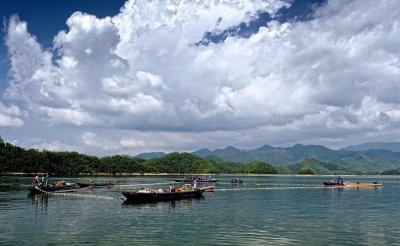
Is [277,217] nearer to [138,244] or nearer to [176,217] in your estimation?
[176,217]

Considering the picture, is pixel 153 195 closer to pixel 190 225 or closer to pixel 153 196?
pixel 153 196

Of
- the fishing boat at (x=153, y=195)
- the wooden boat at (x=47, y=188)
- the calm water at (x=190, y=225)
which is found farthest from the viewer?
the wooden boat at (x=47, y=188)

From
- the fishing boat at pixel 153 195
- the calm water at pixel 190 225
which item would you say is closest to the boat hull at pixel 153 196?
the fishing boat at pixel 153 195

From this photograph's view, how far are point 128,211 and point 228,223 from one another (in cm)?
1546

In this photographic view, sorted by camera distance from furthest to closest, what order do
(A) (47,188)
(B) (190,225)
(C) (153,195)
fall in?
(A) (47,188)
(C) (153,195)
(B) (190,225)

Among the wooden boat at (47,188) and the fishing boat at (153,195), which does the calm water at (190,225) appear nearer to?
the fishing boat at (153,195)

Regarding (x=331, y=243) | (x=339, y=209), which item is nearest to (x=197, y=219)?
(x=331, y=243)

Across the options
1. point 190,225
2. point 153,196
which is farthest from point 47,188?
point 190,225

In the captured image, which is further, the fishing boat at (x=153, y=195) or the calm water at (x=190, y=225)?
the fishing boat at (x=153, y=195)

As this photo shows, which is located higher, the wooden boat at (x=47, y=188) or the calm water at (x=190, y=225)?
the wooden boat at (x=47, y=188)

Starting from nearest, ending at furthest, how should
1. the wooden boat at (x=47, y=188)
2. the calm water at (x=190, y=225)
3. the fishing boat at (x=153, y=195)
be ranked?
the calm water at (x=190, y=225), the fishing boat at (x=153, y=195), the wooden boat at (x=47, y=188)

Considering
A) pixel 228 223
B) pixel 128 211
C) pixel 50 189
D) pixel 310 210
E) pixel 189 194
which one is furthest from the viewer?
pixel 50 189

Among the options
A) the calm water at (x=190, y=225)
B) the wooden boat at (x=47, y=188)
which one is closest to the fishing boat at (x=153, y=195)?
the calm water at (x=190, y=225)

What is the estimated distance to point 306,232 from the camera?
3997 centimetres
